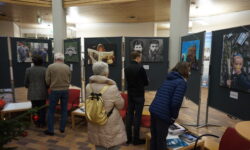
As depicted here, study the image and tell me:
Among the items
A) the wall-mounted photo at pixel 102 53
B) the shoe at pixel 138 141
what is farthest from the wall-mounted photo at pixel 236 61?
the wall-mounted photo at pixel 102 53

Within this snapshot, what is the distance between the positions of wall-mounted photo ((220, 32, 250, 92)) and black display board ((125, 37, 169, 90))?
165 cm

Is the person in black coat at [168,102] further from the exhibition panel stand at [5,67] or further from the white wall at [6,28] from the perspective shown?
the white wall at [6,28]

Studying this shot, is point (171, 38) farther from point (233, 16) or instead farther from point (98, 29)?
point (98, 29)

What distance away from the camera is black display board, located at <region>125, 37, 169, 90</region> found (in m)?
4.71

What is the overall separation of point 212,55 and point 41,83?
361 cm

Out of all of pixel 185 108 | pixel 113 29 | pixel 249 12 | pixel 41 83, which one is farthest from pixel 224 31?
pixel 113 29

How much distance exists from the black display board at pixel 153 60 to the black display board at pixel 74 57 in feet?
4.49

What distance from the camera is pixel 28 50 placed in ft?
17.0

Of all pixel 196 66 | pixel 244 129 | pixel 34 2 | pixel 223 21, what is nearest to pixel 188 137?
pixel 244 129

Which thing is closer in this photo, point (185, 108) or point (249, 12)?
point (185, 108)

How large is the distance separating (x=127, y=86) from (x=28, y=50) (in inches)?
131

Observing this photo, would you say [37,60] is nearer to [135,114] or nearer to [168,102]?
[135,114]

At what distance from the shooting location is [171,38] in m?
5.04

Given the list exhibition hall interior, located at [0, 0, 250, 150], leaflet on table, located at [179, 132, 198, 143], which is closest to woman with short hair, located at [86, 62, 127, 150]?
exhibition hall interior, located at [0, 0, 250, 150]
